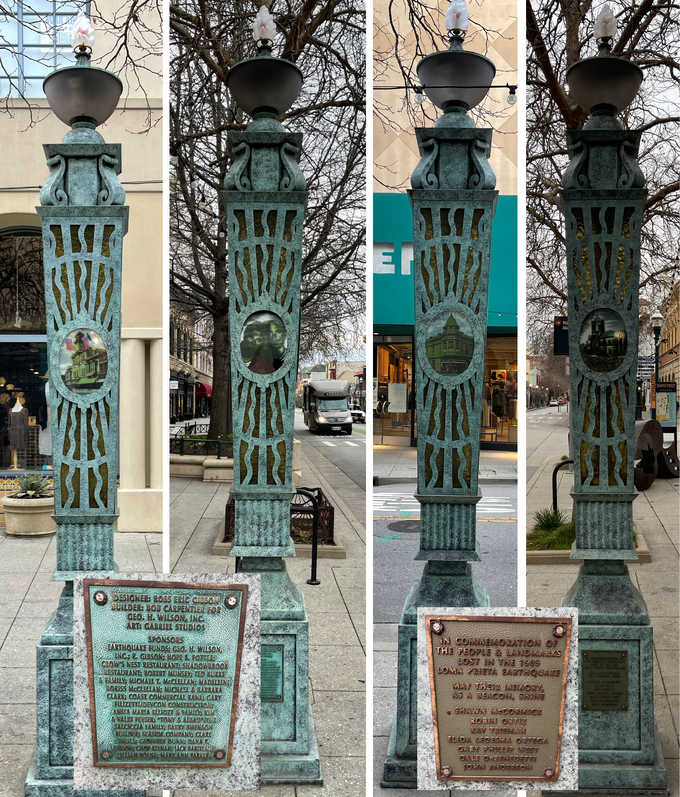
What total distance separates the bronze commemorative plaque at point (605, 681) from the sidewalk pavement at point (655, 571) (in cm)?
112

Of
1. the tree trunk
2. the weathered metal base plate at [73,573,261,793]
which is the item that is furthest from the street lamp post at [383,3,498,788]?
the tree trunk

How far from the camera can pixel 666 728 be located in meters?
4.07

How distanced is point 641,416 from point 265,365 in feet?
12.5

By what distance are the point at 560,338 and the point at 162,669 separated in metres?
3.58

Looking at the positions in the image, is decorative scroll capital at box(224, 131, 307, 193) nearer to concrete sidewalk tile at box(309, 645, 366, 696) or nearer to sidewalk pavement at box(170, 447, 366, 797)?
sidewalk pavement at box(170, 447, 366, 797)

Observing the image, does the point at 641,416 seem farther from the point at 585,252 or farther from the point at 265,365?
the point at 265,365

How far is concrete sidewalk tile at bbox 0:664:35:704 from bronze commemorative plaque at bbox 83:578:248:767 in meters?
2.16

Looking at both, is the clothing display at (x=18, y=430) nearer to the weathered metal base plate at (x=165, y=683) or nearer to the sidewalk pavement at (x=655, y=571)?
the sidewalk pavement at (x=655, y=571)

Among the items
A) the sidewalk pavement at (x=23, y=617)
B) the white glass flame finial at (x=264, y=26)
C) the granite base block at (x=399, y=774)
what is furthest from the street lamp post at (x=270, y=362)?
the sidewalk pavement at (x=23, y=617)

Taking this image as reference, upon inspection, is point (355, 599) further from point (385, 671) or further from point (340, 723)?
point (340, 723)

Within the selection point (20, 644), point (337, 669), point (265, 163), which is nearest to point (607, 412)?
point (265, 163)

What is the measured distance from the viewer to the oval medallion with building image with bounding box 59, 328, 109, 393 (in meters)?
3.43

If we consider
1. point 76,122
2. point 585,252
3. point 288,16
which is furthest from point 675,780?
point 288,16

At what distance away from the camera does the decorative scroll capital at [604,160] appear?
3.38m
